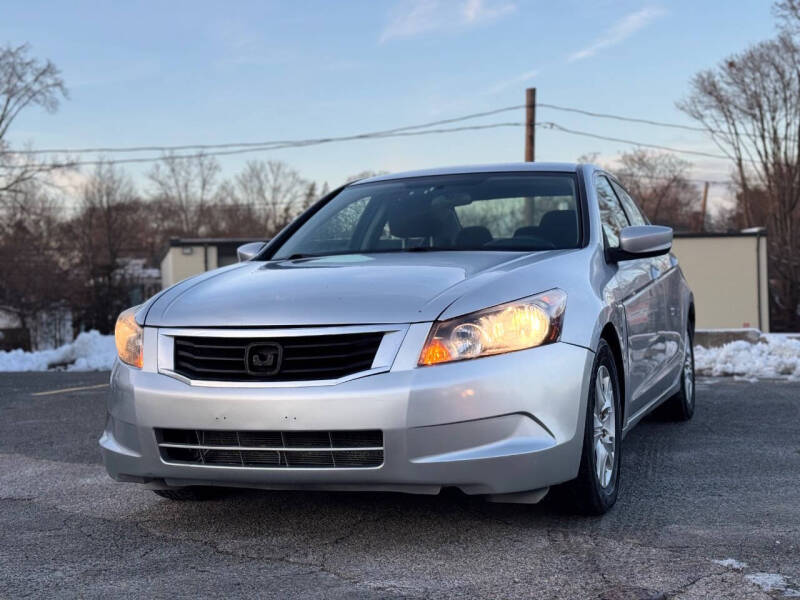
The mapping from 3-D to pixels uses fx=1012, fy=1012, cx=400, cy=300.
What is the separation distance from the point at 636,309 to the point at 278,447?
7.14ft

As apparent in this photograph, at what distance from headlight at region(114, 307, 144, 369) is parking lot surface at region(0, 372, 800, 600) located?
696 mm

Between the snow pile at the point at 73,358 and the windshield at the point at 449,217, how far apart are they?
8.61 m

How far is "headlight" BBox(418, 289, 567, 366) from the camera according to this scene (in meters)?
3.62

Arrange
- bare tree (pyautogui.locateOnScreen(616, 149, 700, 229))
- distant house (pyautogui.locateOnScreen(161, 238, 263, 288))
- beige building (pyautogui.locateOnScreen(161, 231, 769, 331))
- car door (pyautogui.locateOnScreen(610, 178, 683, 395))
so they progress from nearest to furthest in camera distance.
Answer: car door (pyautogui.locateOnScreen(610, 178, 683, 395)) < beige building (pyautogui.locateOnScreen(161, 231, 769, 331)) < distant house (pyautogui.locateOnScreen(161, 238, 263, 288)) < bare tree (pyautogui.locateOnScreen(616, 149, 700, 229))

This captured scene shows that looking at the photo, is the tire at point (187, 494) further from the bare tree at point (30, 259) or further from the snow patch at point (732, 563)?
the bare tree at point (30, 259)

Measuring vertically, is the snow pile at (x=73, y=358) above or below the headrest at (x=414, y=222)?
below

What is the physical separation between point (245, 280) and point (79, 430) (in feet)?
11.0

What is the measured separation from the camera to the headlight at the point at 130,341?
4.01m

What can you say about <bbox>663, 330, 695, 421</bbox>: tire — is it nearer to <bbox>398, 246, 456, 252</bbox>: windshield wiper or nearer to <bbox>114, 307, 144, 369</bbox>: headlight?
<bbox>398, 246, 456, 252</bbox>: windshield wiper

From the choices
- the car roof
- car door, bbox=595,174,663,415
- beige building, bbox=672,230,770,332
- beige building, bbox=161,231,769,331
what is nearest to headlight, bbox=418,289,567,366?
car door, bbox=595,174,663,415

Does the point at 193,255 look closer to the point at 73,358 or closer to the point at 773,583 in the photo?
the point at 73,358

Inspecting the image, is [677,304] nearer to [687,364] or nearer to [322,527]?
[687,364]

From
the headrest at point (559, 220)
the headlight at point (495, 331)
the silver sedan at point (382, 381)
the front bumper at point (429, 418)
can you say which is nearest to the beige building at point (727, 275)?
the headrest at point (559, 220)

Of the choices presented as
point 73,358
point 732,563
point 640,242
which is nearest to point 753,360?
point 640,242
